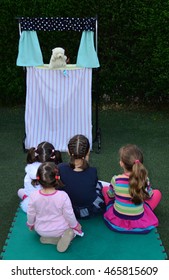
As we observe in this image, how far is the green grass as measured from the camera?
4.76 m

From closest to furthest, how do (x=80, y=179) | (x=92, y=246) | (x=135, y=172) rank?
1. (x=135, y=172)
2. (x=92, y=246)
3. (x=80, y=179)

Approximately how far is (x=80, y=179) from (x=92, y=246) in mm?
609

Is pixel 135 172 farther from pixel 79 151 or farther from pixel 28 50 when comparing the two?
pixel 28 50

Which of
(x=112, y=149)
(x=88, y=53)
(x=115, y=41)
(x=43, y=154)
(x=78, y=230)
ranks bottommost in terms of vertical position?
(x=78, y=230)

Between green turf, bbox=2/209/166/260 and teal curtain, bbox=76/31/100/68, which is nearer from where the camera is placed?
green turf, bbox=2/209/166/260

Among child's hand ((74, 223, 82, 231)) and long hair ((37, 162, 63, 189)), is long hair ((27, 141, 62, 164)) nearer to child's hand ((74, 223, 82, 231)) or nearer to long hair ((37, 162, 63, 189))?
long hair ((37, 162, 63, 189))

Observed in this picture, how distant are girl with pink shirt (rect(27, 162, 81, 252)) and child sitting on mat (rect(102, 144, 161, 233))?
45 cm

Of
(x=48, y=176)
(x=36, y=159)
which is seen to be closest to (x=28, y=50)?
(x=36, y=159)

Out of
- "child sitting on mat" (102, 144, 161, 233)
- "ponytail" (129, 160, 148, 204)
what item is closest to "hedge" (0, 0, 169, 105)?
"child sitting on mat" (102, 144, 161, 233)

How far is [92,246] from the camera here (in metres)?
3.97

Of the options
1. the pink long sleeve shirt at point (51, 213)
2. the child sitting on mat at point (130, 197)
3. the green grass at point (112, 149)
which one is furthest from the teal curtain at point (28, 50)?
the pink long sleeve shirt at point (51, 213)

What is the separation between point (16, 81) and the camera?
7.42m

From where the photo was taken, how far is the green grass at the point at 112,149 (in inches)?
187

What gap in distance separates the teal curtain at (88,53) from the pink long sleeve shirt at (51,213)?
2.34 metres
